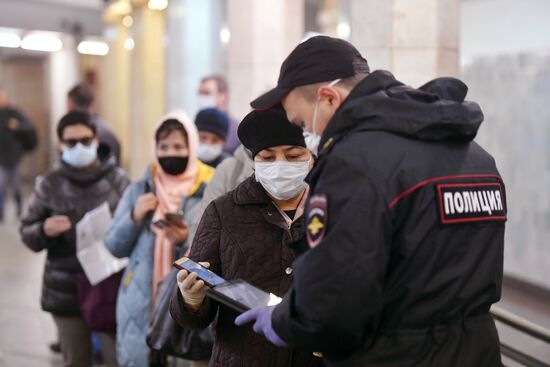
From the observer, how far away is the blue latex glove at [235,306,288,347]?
2332 mm

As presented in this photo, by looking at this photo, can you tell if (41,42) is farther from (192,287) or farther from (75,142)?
(192,287)

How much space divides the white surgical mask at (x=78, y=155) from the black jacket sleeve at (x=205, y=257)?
9.21 feet

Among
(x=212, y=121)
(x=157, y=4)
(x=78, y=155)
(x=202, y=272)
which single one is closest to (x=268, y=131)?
(x=202, y=272)

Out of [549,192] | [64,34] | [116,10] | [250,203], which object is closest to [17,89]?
[64,34]

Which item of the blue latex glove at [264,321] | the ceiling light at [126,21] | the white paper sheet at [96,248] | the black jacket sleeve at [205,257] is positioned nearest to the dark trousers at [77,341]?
the white paper sheet at [96,248]

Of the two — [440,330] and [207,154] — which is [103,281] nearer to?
[207,154]

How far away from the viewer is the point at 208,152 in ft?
18.0

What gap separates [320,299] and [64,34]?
17.5 metres

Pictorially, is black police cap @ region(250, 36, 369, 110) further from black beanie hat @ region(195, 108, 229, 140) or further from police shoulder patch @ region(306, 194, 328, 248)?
black beanie hat @ region(195, 108, 229, 140)

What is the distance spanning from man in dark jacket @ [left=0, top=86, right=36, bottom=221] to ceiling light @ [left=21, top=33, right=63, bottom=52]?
16.5ft

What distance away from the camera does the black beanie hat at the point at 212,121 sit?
546cm

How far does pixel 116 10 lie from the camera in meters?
15.4

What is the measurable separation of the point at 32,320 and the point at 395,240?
254 inches

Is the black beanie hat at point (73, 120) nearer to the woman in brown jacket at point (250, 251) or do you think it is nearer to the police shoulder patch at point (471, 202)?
the woman in brown jacket at point (250, 251)
